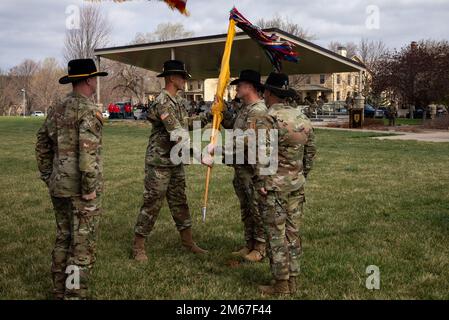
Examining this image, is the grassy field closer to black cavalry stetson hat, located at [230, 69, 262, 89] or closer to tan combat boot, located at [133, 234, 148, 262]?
tan combat boot, located at [133, 234, 148, 262]

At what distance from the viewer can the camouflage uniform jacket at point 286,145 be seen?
14.9 feet

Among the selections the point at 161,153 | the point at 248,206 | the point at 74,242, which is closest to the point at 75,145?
the point at 74,242

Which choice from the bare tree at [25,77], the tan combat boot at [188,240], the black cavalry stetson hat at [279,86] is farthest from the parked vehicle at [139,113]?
the bare tree at [25,77]

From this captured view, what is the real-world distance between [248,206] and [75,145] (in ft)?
8.25

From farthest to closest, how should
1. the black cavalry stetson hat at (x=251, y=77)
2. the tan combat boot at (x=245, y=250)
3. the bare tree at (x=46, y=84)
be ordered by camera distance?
Answer: the bare tree at (x=46, y=84), the tan combat boot at (x=245, y=250), the black cavalry stetson hat at (x=251, y=77)

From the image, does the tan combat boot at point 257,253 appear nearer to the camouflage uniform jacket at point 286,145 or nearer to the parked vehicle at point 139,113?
the camouflage uniform jacket at point 286,145

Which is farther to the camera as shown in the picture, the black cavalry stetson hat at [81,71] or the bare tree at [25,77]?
the bare tree at [25,77]

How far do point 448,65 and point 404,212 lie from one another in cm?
2963

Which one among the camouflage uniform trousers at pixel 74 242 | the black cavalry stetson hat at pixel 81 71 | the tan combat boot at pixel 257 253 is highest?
the black cavalry stetson hat at pixel 81 71

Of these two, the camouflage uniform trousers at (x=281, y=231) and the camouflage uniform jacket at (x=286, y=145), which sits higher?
the camouflage uniform jacket at (x=286, y=145)

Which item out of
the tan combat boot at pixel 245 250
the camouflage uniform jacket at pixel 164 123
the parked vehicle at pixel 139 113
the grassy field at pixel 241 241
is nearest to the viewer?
the grassy field at pixel 241 241

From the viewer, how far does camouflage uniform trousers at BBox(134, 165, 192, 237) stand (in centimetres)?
570

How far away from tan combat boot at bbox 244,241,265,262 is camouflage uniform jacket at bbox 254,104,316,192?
146cm

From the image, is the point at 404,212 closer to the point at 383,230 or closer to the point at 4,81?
the point at 383,230
